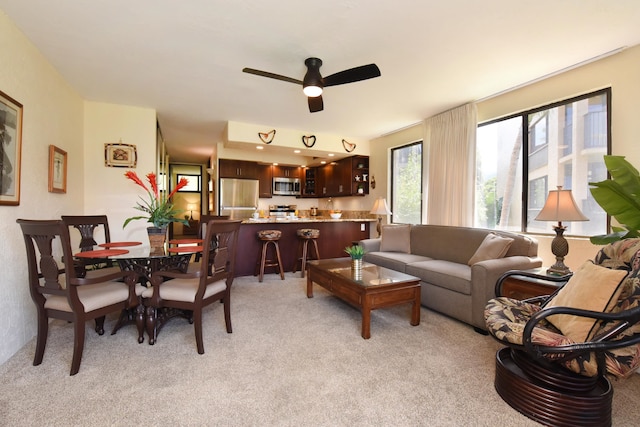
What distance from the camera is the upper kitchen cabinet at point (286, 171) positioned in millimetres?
7055

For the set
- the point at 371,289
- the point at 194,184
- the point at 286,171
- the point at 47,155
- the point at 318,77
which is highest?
the point at 318,77

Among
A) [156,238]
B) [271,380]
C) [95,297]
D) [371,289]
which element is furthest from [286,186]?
[271,380]

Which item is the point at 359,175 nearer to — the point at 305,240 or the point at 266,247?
the point at 305,240

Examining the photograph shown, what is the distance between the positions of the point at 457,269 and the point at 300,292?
6.54ft

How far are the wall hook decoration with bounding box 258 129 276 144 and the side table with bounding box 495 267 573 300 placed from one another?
4.09m

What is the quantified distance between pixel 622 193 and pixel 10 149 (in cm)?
446

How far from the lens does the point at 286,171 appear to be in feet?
23.6

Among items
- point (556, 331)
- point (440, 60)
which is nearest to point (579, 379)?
point (556, 331)

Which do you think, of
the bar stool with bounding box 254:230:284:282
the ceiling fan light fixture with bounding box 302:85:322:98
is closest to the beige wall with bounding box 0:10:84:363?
the ceiling fan light fixture with bounding box 302:85:322:98

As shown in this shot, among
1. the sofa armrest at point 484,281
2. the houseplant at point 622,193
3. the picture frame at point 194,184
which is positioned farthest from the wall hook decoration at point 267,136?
the picture frame at point 194,184

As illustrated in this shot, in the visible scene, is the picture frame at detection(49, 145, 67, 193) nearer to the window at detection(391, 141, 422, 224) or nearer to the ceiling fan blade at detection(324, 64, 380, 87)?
the ceiling fan blade at detection(324, 64, 380, 87)

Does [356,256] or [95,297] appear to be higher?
[356,256]

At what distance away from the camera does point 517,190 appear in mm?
3547

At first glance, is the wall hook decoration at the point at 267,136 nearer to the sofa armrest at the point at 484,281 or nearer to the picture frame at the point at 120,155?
the picture frame at the point at 120,155
